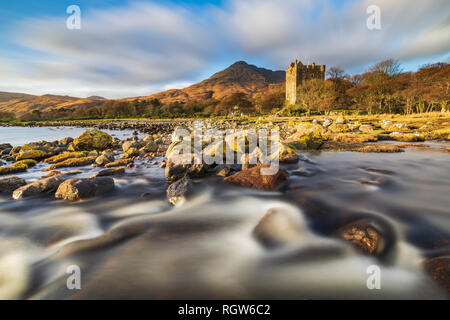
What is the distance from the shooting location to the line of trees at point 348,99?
34594 millimetres

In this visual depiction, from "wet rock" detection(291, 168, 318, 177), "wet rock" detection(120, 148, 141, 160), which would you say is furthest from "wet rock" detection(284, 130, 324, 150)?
"wet rock" detection(120, 148, 141, 160)

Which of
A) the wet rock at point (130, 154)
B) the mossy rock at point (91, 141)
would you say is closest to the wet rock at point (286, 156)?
the wet rock at point (130, 154)

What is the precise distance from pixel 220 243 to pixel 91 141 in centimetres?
1128

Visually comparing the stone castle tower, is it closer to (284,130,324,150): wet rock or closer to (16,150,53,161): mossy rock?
(284,130,324,150): wet rock

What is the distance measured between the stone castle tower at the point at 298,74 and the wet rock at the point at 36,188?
79.4m

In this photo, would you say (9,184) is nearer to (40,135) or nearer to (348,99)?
(40,135)

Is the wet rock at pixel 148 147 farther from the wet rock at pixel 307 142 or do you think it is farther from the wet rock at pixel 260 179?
the wet rock at pixel 307 142

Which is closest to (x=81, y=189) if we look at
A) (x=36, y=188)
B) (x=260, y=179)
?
(x=36, y=188)

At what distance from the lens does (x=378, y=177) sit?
5.98m

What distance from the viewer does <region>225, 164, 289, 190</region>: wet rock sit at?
5.17m

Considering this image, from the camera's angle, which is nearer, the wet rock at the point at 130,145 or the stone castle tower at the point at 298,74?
the wet rock at the point at 130,145

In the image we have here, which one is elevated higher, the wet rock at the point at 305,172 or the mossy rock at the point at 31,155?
the mossy rock at the point at 31,155

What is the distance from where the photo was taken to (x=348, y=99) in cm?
5162
